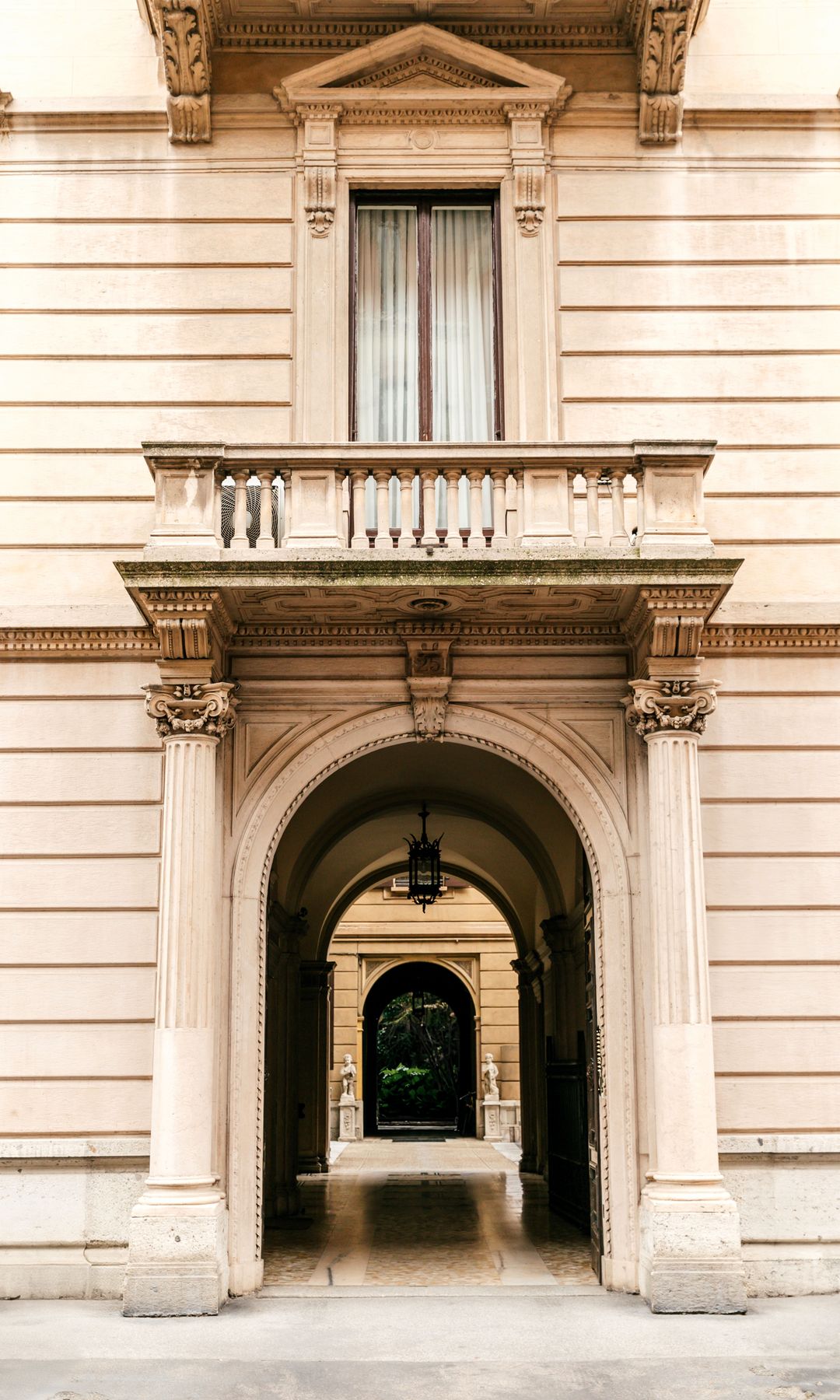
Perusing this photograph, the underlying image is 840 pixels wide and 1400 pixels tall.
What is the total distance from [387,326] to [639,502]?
3734mm

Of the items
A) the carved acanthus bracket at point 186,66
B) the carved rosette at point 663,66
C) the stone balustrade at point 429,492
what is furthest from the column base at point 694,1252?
the carved acanthus bracket at point 186,66

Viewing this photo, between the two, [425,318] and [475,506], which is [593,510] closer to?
[475,506]

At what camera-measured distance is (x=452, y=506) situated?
1218 centimetres

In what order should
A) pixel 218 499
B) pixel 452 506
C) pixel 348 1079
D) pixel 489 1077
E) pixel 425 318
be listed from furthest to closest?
pixel 489 1077 → pixel 348 1079 → pixel 425 318 → pixel 452 506 → pixel 218 499

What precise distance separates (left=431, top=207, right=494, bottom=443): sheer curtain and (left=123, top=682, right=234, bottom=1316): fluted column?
385 cm

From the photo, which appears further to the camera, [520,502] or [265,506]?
[520,502]

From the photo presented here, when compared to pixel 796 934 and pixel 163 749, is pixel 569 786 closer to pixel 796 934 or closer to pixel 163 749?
Result: pixel 796 934

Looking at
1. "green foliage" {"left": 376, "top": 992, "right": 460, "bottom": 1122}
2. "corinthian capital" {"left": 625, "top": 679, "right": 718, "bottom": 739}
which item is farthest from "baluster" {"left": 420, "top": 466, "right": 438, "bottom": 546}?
"green foliage" {"left": 376, "top": 992, "right": 460, "bottom": 1122}

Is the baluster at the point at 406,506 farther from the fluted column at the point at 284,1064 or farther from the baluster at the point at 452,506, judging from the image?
the fluted column at the point at 284,1064

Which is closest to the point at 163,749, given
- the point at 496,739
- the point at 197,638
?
the point at 197,638

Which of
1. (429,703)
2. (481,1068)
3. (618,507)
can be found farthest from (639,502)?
(481,1068)

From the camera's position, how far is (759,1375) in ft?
29.5

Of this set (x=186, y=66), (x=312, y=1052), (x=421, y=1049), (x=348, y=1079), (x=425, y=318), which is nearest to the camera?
(x=186, y=66)

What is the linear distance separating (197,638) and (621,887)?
13.7 feet
